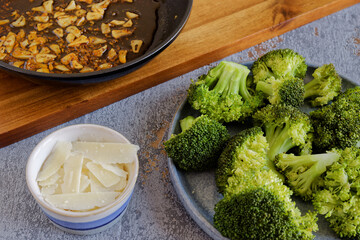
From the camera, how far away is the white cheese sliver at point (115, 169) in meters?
1.55

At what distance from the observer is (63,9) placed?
2.22 metres

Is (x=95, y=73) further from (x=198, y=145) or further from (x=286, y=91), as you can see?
(x=286, y=91)

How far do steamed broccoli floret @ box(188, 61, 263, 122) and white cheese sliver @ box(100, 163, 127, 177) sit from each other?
17.3 inches

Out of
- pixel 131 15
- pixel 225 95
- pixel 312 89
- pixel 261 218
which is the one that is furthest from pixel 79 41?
pixel 261 218

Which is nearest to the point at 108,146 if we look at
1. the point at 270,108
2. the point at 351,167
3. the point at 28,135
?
the point at 28,135

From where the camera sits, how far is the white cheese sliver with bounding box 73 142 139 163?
1.58 metres

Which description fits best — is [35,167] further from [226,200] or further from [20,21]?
[20,21]

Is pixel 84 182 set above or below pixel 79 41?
below

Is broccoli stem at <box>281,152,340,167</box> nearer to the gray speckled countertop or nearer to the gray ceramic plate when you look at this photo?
the gray ceramic plate

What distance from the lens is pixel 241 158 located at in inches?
60.8

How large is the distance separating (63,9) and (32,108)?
0.61 metres

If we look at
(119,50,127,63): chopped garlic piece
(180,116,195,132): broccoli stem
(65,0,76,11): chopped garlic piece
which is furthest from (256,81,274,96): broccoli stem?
(65,0,76,11): chopped garlic piece

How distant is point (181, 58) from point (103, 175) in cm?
89

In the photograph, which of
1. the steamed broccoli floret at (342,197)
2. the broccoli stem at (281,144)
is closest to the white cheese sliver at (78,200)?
the broccoli stem at (281,144)
